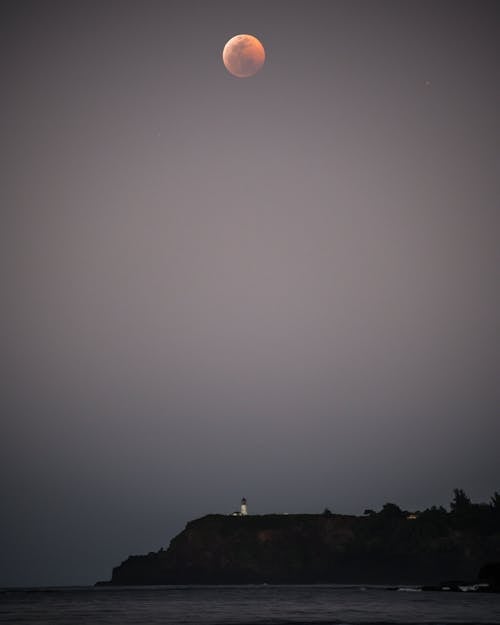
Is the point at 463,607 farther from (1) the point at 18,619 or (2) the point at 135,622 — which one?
(1) the point at 18,619

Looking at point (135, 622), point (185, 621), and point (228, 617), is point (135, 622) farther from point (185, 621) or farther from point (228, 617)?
point (228, 617)

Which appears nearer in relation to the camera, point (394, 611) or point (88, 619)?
point (88, 619)

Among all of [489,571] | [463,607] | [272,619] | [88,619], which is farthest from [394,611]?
[489,571]

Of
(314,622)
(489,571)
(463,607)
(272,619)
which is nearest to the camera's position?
(314,622)

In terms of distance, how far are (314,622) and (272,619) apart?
314 inches

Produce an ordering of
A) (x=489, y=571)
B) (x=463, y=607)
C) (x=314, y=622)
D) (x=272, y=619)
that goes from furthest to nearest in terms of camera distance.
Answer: (x=489, y=571) < (x=463, y=607) < (x=272, y=619) < (x=314, y=622)

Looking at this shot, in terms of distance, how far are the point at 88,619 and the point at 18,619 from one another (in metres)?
8.24

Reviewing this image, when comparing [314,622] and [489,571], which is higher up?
[489,571]

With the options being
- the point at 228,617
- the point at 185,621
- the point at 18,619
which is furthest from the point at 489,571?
the point at 18,619

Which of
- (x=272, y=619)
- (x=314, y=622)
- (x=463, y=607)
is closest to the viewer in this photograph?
(x=314, y=622)

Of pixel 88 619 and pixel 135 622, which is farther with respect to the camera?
pixel 88 619

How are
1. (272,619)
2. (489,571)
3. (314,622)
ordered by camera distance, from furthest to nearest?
(489,571) < (272,619) < (314,622)

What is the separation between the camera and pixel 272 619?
78.6m

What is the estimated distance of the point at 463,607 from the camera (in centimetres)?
8700
